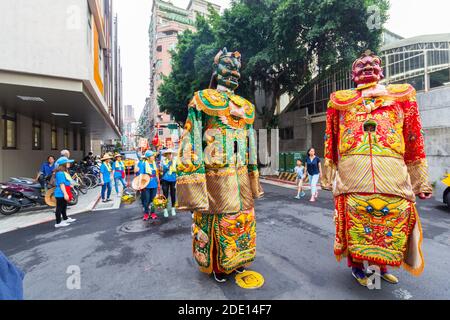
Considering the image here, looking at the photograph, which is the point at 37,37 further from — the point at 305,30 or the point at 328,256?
the point at 305,30

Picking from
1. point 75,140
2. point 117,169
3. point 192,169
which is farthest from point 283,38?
point 75,140

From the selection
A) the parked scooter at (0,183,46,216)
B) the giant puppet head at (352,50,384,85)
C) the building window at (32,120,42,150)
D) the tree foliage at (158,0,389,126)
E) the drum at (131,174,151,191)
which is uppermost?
the tree foliage at (158,0,389,126)

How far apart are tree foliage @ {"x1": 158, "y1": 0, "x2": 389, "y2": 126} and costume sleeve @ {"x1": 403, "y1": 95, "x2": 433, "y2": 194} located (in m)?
9.05

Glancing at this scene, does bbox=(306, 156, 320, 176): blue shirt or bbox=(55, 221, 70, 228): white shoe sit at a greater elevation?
bbox=(306, 156, 320, 176): blue shirt

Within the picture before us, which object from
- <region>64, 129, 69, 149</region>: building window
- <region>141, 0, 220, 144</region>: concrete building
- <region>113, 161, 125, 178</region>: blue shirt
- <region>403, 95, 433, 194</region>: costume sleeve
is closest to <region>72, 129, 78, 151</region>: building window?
<region>64, 129, 69, 149</region>: building window

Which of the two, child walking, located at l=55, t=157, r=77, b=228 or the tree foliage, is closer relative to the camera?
child walking, located at l=55, t=157, r=77, b=228

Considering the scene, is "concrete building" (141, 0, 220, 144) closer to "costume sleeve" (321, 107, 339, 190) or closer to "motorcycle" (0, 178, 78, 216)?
"motorcycle" (0, 178, 78, 216)

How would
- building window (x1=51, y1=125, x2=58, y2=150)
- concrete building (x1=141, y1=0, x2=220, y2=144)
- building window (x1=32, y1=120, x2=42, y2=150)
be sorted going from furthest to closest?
concrete building (x1=141, y1=0, x2=220, y2=144) < building window (x1=51, y1=125, x2=58, y2=150) < building window (x1=32, y1=120, x2=42, y2=150)

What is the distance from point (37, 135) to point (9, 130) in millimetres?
2625

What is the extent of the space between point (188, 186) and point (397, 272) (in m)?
2.70

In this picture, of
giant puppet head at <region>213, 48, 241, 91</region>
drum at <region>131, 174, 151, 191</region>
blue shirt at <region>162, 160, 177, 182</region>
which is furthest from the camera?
blue shirt at <region>162, 160, 177, 182</region>

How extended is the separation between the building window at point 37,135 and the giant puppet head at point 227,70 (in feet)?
42.4

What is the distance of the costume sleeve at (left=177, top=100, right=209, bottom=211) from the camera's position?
8.21ft
